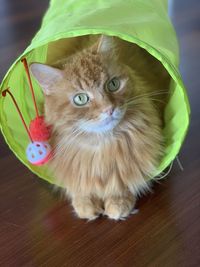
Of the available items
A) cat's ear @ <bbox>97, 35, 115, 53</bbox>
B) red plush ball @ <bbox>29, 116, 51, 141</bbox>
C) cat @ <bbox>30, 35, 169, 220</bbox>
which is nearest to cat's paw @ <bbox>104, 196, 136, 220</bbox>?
cat @ <bbox>30, 35, 169, 220</bbox>

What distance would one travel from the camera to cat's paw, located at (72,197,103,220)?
3.90ft

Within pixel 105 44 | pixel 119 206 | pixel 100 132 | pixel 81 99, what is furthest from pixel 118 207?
pixel 105 44

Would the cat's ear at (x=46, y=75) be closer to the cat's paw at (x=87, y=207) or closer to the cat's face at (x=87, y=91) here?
the cat's face at (x=87, y=91)

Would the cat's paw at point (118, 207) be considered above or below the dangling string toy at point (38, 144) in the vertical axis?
below

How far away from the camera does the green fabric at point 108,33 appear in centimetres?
102

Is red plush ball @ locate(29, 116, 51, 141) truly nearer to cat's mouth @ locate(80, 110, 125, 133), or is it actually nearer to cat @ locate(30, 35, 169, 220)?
cat @ locate(30, 35, 169, 220)

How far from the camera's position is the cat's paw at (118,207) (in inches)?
46.4

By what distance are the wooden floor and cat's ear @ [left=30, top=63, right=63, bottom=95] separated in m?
0.36

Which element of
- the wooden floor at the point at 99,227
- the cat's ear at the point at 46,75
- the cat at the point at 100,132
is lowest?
the wooden floor at the point at 99,227

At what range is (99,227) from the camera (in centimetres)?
116

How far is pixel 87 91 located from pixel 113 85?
0.30 ft

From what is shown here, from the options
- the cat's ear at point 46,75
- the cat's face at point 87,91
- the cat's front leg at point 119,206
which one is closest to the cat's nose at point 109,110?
the cat's face at point 87,91

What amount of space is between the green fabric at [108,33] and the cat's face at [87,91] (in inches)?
4.1

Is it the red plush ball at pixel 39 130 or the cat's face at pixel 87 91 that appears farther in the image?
the red plush ball at pixel 39 130
